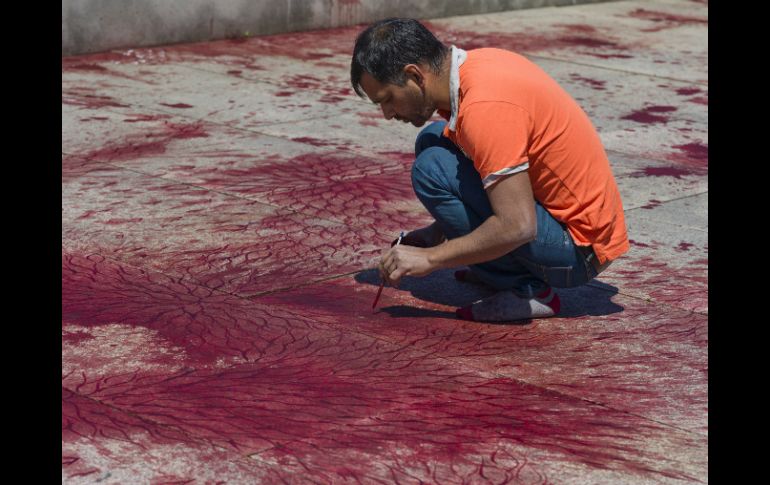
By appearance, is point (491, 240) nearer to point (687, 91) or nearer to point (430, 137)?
point (430, 137)

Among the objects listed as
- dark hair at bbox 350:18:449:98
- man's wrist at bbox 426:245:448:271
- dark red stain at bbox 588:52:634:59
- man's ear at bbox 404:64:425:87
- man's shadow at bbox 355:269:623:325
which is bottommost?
man's shadow at bbox 355:269:623:325

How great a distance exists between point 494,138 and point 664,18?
831 cm

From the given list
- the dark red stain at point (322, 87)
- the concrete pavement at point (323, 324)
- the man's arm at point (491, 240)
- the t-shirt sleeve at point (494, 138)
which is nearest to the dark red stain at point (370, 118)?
the concrete pavement at point (323, 324)

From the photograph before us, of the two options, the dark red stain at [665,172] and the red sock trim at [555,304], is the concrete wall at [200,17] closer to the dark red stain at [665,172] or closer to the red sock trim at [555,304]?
the dark red stain at [665,172]

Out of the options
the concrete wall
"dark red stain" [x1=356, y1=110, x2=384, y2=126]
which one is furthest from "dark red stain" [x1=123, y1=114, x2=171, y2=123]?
the concrete wall

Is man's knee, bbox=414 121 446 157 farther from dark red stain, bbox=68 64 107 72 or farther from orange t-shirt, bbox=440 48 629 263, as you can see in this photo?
dark red stain, bbox=68 64 107 72

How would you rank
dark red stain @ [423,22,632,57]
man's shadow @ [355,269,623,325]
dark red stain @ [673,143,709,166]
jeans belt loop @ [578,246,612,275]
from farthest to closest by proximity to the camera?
dark red stain @ [423,22,632,57] < dark red stain @ [673,143,709,166] < man's shadow @ [355,269,623,325] < jeans belt loop @ [578,246,612,275]

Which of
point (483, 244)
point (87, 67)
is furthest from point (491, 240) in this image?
point (87, 67)

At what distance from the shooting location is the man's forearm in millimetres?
3559

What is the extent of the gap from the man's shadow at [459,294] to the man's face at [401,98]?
0.76m

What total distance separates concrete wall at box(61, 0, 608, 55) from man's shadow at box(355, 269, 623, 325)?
176 inches

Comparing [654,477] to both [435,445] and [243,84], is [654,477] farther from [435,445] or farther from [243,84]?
[243,84]

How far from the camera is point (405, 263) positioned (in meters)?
3.65
